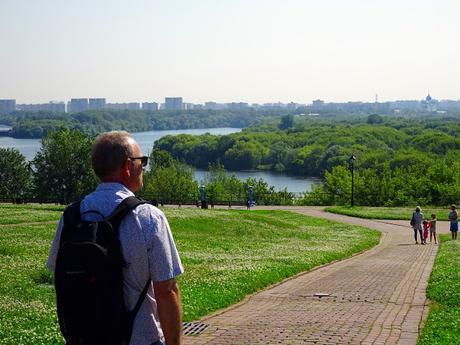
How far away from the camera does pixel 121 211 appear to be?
434 centimetres

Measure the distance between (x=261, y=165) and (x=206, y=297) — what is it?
427ft

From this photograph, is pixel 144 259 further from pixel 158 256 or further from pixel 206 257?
pixel 206 257

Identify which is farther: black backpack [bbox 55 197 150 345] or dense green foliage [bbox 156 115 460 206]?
dense green foliage [bbox 156 115 460 206]

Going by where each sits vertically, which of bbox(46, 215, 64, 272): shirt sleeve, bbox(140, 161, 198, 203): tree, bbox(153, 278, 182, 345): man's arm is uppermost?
bbox(46, 215, 64, 272): shirt sleeve

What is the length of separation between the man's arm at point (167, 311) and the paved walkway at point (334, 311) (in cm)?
487

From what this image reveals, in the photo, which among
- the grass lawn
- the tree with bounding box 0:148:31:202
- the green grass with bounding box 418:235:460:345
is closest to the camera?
the green grass with bounding box 418:235:460:345

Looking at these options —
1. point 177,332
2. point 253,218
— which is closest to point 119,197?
point 177,332

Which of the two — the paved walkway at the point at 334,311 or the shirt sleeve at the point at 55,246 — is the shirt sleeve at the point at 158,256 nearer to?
the shirt sleeve at the point at 55,246

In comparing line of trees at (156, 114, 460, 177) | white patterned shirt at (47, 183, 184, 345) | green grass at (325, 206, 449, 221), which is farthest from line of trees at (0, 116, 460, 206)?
white patterned shirt at (47, 183, 184, 345)

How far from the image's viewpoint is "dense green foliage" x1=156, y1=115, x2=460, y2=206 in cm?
6419

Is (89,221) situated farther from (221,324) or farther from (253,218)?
(253,218)

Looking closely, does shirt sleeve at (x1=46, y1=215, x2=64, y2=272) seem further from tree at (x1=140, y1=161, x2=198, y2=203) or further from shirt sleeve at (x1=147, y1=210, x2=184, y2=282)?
tree at (x1=140, y1=161, x2=198, y2=203)

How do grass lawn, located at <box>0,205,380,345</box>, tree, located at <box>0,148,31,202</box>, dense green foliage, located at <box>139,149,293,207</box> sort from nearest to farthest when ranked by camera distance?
grass lawn, located at <box>0,205,380,345</box>, dense green foliage, located at <box>139,149,293,207</box>, tree, located at <box>0,148,31,202</box>

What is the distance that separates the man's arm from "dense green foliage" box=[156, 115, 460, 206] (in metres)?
57.4
